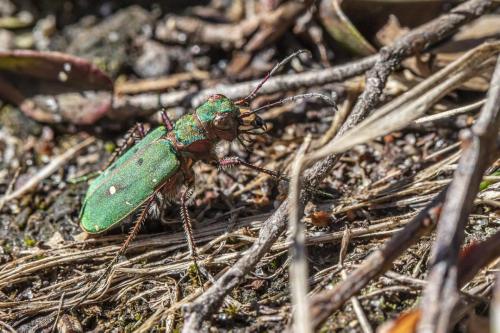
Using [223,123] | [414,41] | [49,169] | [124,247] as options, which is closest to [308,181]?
[223,123]

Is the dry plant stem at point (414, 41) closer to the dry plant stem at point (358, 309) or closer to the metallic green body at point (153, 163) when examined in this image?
the metallic green body at point (153, 163)

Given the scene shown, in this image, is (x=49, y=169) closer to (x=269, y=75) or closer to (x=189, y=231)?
(x=189, y=231)

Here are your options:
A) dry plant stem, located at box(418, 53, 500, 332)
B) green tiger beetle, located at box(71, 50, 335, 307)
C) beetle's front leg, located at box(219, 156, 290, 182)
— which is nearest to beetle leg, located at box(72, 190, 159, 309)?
green tiger beetle, located at box(71, 50, 335, 307)

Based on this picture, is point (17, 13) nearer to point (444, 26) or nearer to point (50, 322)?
point (50, 322)

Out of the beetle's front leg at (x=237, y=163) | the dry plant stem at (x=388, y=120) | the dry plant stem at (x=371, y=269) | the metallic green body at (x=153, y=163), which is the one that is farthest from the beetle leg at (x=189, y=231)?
the dry plant stem at (x=388, y=120)

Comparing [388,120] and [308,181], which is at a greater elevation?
[308,181]

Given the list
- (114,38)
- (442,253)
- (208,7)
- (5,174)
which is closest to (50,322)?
(5,174)
